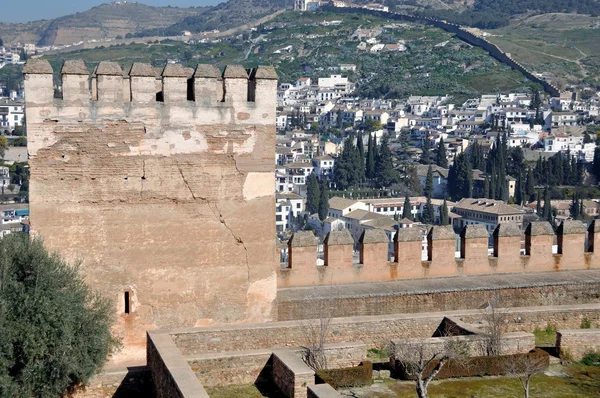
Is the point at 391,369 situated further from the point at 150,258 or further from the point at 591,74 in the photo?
the point at 591,74

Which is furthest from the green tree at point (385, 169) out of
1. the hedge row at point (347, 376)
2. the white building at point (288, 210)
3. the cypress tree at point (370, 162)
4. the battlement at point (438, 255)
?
the hedge row at point (347, 376)

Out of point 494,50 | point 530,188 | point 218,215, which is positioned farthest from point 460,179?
point 218,215

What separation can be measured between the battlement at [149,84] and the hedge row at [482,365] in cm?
340

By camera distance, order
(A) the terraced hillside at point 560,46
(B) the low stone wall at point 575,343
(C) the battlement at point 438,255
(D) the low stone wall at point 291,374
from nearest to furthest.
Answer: (D) the low stone wall at point 291,374 < (B) the low stone wall at point 575,343 < (C) the battlement at point 438,255 < (A) the terraced hillside at point 560,46

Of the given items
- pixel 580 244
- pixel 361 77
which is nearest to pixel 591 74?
pixel 361 77

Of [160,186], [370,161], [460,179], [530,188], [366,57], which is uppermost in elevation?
[366,57]

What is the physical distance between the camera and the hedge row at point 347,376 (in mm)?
8875

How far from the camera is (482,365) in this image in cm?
936

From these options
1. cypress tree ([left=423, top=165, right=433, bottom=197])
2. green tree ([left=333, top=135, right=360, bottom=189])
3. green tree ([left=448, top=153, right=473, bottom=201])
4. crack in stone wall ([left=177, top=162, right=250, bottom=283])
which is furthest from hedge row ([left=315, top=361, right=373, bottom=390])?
green tree ([left=333, top=135, right=360, bottom=189])

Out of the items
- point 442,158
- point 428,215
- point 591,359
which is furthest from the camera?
point 442,158

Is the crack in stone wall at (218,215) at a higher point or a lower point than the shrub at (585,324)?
higher

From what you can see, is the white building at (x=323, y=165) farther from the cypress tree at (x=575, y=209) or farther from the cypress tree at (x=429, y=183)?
the cypress tree at (x=575, y=209)

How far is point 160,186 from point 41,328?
215 cm

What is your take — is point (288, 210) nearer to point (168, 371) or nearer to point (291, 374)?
point (291, 374)
